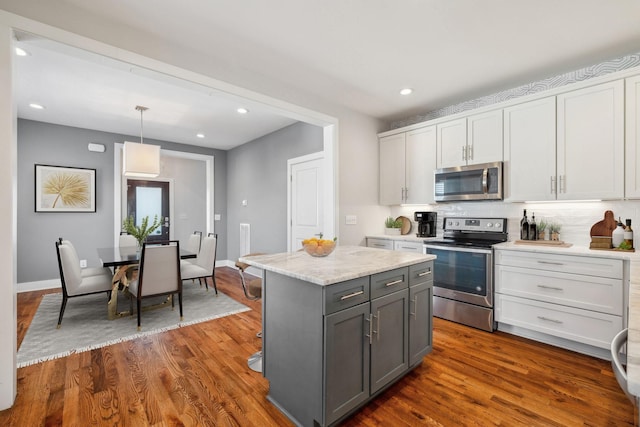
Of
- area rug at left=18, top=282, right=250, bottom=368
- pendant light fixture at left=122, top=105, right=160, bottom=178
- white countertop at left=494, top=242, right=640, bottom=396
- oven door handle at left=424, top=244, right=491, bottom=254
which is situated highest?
pendant light fixture at left=122, top=105, right=160, bottom=178

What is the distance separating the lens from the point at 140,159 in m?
3.90

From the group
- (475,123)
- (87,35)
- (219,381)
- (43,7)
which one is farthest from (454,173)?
(43,7)

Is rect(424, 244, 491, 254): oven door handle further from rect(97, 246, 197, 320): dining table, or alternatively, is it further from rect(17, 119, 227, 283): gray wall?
rect(17, 119, 227, 283): gray wall

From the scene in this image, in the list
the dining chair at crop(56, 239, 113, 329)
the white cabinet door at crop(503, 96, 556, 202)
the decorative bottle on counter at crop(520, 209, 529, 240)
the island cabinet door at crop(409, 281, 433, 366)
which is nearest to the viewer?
the island cabinet door at crop(409, 281, 433, 366)

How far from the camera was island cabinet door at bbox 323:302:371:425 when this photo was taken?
63.1 inches

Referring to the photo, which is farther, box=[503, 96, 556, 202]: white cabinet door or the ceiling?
box=[503, 96, 556, 202]: white cabinet door

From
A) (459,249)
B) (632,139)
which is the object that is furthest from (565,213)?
(459,249)

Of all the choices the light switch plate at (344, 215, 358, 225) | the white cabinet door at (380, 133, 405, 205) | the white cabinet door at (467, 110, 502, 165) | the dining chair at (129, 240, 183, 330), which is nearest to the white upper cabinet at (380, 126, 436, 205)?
the white cabinet door at (380, 133, 405, 205)

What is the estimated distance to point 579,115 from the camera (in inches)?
108

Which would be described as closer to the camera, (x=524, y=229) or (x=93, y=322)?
(x=524, y=229)

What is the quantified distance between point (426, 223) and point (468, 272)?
3.05ft

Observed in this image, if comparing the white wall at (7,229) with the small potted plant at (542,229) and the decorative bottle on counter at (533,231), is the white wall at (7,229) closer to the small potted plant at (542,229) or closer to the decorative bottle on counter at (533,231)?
the decorative bottle on counter at (533,231)

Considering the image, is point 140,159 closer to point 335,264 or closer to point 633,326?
point 335,264

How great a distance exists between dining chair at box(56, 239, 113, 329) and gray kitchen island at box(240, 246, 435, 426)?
2.39m
